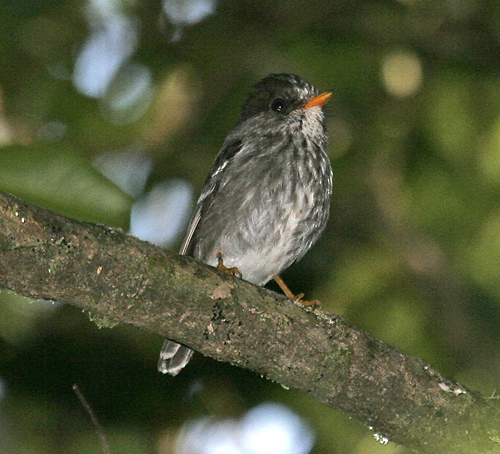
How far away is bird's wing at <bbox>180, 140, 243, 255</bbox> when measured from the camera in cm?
597

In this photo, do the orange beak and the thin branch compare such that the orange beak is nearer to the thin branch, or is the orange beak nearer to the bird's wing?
the bird's wing

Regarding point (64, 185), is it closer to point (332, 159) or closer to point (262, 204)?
point (262, 204)

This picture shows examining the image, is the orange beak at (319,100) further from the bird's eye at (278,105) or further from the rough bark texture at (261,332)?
the rough bark texture at (261,332)

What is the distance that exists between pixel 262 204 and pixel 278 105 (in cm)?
111

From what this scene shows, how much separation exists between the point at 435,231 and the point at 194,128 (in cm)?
229

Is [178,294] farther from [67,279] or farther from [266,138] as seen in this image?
[266,138]

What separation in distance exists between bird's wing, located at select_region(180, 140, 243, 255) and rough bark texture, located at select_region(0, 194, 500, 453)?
189 cm

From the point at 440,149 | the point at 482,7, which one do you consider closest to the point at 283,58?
the point at 482,7

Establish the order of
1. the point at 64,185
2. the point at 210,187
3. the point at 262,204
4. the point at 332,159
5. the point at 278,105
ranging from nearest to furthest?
the point at 64,185 < the point at 262,204 < the point at 210,187 < the point at 332,159 < the point at 278,105

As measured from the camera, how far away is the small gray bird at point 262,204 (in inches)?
226

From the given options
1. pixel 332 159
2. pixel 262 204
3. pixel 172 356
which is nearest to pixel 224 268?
pixel 262 204

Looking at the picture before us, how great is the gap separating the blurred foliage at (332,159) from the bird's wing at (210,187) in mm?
246

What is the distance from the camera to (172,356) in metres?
5.55

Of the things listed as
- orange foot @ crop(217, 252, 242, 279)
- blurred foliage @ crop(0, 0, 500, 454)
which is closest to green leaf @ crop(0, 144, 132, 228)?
blurred foliage @ crop(0, 0, 500, 454)
